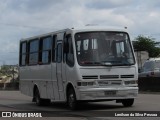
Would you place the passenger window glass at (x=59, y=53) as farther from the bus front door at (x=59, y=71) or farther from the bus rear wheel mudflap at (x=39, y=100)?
the bus rear wheel mudflap at (x=39, y=100)

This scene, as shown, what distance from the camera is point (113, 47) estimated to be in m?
17.4

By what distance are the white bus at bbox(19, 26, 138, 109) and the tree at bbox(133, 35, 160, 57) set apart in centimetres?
6495

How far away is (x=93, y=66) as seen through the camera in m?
16.9

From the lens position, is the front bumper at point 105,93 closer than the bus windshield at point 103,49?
Yes

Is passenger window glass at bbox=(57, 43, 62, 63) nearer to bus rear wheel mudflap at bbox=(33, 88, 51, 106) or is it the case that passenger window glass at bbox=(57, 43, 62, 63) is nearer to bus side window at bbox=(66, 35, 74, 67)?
bus side window at bbox=(66, 35, 74, 67)

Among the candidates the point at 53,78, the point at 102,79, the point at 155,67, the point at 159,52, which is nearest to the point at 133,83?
the point at 102,79

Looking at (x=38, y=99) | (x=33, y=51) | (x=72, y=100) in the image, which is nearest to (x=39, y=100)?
(x=38, y=99)

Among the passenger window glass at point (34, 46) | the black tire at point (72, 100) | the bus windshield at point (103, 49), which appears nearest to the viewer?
the bus windshield at point (103, 49)

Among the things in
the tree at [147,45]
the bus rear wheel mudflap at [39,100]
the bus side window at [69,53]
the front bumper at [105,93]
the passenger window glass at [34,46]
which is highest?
the tree at [147,45]

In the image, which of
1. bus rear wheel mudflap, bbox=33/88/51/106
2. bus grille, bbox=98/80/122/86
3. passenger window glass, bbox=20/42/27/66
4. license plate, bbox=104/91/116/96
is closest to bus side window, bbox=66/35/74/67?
bus grille, bbox=98/80/122/86

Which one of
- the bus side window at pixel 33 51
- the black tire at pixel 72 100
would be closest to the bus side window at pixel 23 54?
the bus side window at pixel 33 51

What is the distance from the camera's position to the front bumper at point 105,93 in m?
16.7

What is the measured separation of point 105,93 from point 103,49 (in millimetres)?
1576

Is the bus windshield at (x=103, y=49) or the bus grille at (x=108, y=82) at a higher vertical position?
the bus windshield at (x=103, y=49)
